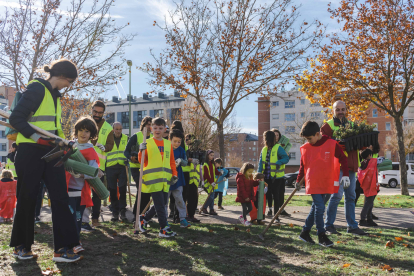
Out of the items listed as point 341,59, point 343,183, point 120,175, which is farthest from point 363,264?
point 341,59

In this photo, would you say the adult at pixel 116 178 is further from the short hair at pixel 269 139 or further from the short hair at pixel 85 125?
the short hair at pixel 269 139

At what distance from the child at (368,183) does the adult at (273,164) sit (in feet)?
5.28

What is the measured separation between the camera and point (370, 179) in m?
7.17

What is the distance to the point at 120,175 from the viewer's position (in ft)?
23.4

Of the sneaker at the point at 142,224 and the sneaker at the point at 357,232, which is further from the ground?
the sneaker at the point at 142,224

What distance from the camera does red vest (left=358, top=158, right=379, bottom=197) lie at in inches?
276

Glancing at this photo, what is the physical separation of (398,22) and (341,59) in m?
2.63

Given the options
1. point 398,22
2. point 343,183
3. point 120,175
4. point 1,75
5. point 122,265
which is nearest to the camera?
point 122,265

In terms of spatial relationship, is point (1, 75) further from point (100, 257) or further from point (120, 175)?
point (100, 257)

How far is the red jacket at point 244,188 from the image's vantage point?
698 cm

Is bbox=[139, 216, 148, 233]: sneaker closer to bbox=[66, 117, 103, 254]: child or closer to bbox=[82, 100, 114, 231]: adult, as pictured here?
bbox=[66, 117, 103, 254]: child

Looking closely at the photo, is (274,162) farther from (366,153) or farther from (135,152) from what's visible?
(135,152)

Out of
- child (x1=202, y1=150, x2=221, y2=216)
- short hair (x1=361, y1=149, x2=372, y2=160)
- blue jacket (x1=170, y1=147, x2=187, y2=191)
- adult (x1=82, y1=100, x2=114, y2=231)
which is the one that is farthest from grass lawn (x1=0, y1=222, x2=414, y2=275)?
child (x1=202, y1=150, x2=221, y2=216)

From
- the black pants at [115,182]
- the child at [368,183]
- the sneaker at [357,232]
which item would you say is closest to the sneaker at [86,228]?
the black pants at [115,182]
